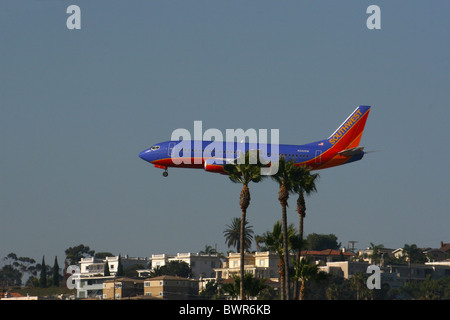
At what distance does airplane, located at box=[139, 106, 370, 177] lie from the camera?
97.6 metres

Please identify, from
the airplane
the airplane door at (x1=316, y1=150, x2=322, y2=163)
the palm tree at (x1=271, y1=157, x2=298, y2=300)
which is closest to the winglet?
the airplane

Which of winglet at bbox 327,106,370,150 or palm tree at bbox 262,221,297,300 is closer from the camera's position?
palm tree at bbox 262,221,297,300

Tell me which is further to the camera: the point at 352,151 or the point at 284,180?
the point at 352,151

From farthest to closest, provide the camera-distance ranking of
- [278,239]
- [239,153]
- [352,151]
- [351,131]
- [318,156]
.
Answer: [351,131] < [318,156] < [352,151] < [239,153] < [278,239]

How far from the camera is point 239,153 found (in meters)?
96.8

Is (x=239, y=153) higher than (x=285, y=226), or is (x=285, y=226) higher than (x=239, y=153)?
(x=239, y=153)

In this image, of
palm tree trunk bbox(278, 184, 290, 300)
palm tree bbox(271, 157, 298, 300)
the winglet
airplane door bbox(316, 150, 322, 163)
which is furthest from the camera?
the winglet

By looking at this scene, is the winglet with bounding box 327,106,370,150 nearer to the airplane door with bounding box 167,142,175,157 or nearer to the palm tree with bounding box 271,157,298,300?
the airplane door with bounding box 167,142,175,157

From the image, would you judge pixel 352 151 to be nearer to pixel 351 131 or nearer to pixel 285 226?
pixel 351 131

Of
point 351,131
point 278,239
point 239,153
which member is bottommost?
point 278,239

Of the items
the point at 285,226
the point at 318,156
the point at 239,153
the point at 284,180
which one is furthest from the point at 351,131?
the point at 285,226

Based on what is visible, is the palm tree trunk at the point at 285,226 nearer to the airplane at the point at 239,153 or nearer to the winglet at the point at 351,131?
the airplane at the point at 239,153
